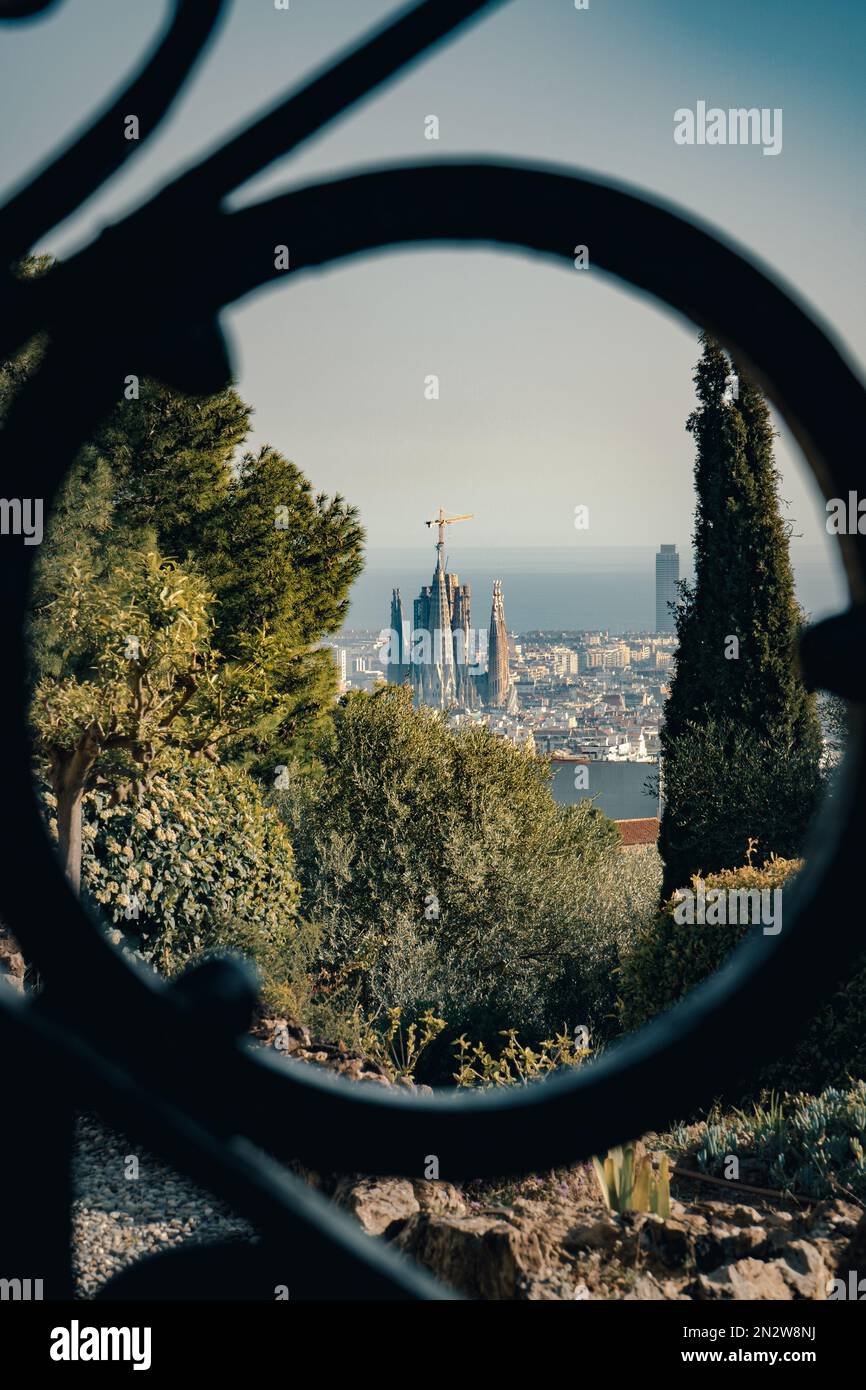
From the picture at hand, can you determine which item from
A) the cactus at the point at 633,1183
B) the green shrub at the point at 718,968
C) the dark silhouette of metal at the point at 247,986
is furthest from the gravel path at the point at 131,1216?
the dark silhouette of metal at the point at 247,986

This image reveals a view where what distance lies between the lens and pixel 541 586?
4303 cm

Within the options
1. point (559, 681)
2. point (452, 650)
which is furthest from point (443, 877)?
point (452, 650)

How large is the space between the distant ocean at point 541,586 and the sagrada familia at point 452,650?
702 millimetres

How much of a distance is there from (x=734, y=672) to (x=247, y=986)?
11621mm

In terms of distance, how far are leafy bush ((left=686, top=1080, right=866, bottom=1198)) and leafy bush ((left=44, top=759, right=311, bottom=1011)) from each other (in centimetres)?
308

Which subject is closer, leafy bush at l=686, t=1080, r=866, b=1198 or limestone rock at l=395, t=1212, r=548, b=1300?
limestone rock at l=395, t=1212, r=548, b=1300

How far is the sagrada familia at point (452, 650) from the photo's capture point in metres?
28.5

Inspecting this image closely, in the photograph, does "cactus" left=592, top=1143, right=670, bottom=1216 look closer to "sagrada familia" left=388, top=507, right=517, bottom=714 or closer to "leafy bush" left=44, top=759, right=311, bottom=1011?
"leafy bush" left=44, top=759, right=311, bottom=1011

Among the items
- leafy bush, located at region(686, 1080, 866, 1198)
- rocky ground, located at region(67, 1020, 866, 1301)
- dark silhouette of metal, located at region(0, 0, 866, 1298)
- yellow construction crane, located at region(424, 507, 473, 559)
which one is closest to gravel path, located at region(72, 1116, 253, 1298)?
rocky ground, located at region(67, 1020, 866, 1301)

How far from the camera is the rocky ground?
9.00 feet

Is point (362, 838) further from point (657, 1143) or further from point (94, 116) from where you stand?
point (94, 116)

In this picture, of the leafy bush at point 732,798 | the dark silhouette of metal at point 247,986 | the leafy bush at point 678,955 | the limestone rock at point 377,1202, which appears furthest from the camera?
the leafy bush at point 732,798

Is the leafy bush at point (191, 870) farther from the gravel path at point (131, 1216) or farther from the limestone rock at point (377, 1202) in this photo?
the limestone rock at point (377, 1202)
